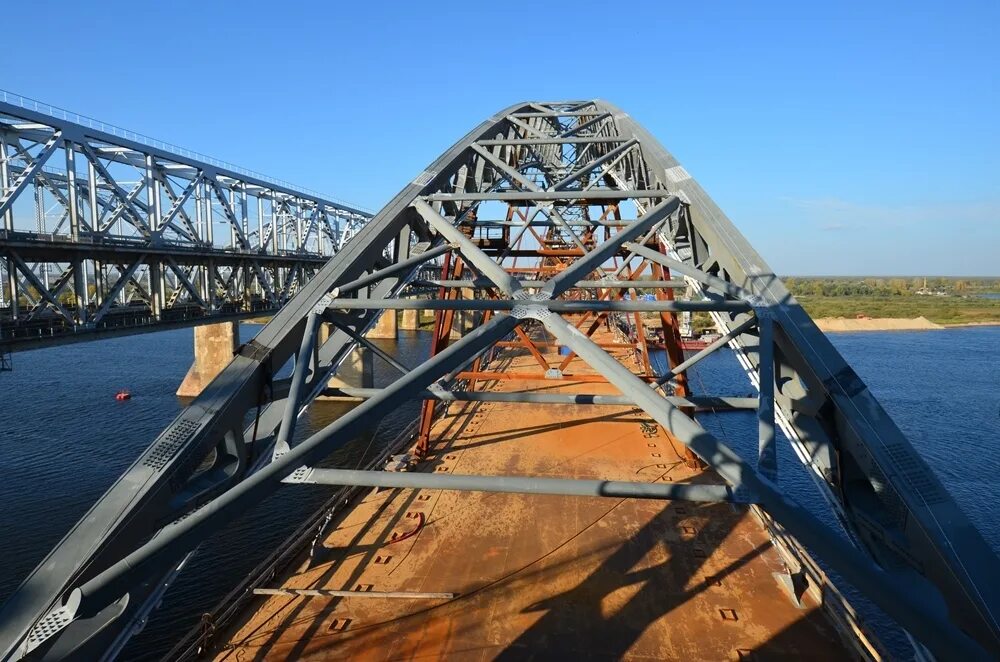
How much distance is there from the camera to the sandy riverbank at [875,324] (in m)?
70.4

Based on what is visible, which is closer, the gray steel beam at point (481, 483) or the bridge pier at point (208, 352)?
the gray steel beam at point (481, 483)

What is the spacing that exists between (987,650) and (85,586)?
15.3ft

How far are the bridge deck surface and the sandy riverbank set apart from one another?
234 ft

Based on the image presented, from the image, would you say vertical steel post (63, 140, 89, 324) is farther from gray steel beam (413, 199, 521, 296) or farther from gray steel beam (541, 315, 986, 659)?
gray steel beam (541, 315, 986, 659)

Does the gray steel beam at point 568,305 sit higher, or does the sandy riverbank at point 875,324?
the gray steel beam at point 568,305

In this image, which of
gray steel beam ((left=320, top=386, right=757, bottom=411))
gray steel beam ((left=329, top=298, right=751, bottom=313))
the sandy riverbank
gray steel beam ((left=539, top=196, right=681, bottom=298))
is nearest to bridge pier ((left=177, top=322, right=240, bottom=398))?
gray steel beam ((left=320, top=386, right=757, bottom=411))

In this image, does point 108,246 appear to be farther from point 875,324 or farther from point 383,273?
point 875,324

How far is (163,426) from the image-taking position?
22578 mm

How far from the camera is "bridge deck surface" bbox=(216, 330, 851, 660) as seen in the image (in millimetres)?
5965

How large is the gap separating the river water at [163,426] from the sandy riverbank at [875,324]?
86.1ft

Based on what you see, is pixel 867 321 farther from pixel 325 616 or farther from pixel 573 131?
pixel 325 616

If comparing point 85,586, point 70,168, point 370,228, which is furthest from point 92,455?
point 85,586

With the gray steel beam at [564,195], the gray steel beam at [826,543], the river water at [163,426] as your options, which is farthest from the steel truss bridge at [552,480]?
the river water at [163,426]

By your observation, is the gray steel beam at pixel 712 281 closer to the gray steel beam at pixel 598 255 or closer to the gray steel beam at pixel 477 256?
the gray steel beam at pixel 598 255
